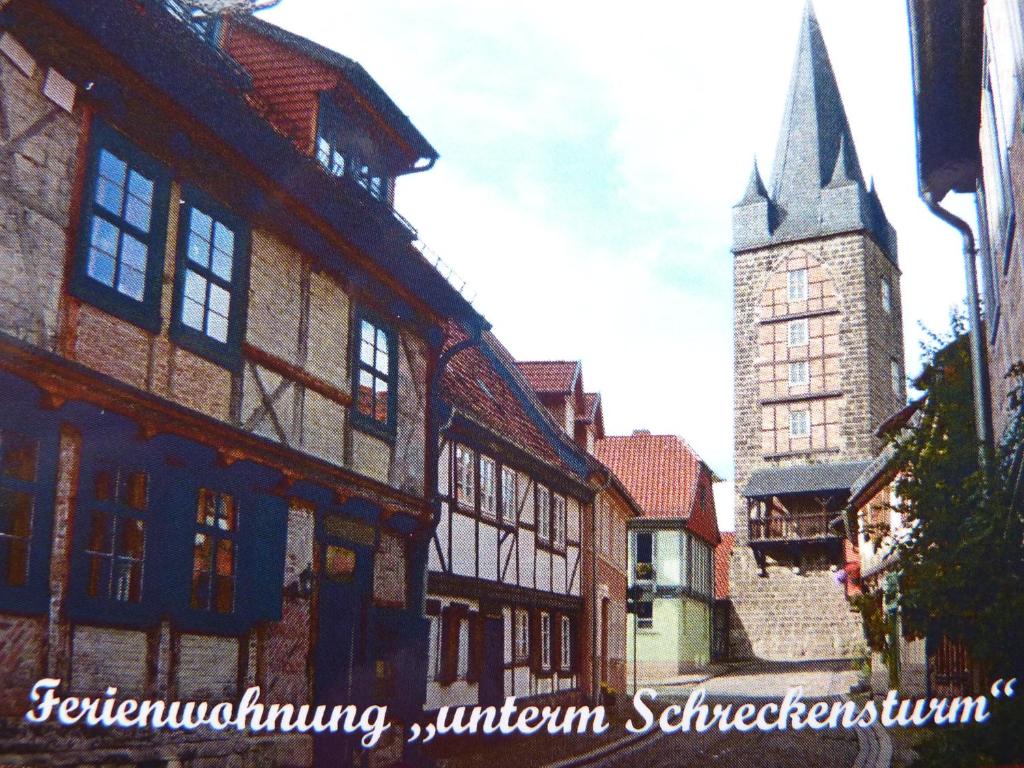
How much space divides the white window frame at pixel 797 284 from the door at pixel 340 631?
39.7m

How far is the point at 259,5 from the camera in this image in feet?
33.7

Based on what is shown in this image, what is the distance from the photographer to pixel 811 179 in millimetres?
53719

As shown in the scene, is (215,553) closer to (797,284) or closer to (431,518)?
(431,518)

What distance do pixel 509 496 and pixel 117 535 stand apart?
11.2 metres

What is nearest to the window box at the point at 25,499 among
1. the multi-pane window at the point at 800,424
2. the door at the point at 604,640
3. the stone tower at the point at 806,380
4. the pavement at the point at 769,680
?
the door at the point at 604,640

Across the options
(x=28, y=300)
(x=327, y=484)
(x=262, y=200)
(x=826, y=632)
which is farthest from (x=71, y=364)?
(x=826, y=632)

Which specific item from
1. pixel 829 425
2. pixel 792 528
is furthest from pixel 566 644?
pixel 829 425

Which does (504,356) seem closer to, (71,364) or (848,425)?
(71,364)

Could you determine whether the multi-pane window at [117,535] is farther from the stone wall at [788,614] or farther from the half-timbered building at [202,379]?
the stone wall at [788,614]

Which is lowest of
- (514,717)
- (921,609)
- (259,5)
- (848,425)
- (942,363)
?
(514,717)

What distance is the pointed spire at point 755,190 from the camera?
53375 mm

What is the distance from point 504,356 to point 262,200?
12243mm

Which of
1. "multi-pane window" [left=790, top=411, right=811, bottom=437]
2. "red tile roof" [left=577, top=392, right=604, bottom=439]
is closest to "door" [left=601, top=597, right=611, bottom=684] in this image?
"red tile roof" [left=577, top=392, right=604, bottom=439]

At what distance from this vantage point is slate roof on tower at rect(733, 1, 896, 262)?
169 feet
